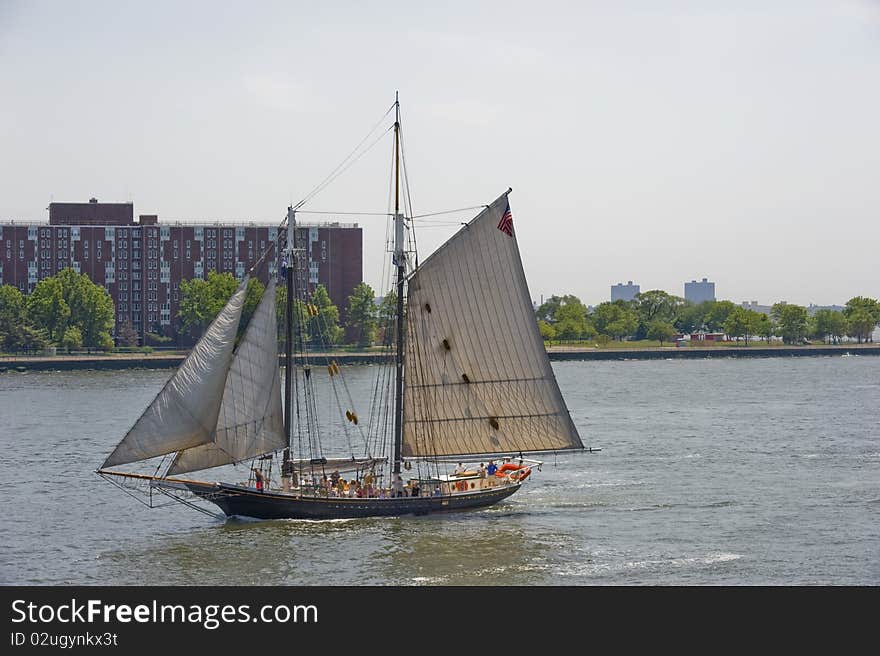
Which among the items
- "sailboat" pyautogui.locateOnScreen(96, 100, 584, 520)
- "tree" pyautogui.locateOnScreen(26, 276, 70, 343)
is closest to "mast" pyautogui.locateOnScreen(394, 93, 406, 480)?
"sailboat" pyautogui.locateOnScreen(96, 100, 584, 520)

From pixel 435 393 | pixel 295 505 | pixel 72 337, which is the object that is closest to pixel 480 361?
pixel 435 393

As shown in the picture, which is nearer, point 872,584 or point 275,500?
point 872,584

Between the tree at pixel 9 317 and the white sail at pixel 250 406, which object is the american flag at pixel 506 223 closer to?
the white sail at pixel 250 406

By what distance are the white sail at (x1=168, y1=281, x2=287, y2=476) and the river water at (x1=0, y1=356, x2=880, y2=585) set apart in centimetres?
327

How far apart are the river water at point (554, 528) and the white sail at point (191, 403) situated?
4.10 meters

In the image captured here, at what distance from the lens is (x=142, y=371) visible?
18125 cm

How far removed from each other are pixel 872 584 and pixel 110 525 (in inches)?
1278

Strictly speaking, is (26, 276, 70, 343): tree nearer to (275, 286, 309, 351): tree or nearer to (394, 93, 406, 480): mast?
(275, 286, 309, 351): tree

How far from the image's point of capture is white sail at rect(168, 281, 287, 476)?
53.8 metres

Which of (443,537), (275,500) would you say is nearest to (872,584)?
(443,537)

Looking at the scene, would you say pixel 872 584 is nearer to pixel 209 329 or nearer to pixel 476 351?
pixel 476 351

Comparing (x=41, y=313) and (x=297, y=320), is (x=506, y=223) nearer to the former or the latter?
(x=297, y=320)

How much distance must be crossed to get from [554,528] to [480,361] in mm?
8413

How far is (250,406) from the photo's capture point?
54.9 m
